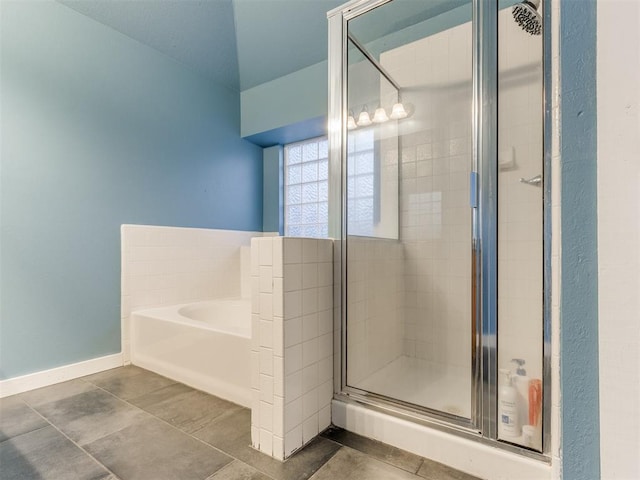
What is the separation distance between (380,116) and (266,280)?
1416 mm

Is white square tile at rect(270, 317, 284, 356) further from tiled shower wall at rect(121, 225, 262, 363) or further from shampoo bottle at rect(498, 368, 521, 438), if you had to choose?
tiled shower wall at rect(121, 225, 262, 363)

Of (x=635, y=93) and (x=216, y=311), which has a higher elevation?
(x=635, y=93)

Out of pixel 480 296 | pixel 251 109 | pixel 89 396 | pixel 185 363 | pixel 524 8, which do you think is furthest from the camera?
pixel 251 109

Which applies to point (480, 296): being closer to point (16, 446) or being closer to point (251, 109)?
point (16, 446)

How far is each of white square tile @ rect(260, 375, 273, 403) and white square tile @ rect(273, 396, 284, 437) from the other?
0.09 ft

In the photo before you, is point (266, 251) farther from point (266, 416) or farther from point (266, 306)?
point (266, 416)

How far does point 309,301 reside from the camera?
4.80ft

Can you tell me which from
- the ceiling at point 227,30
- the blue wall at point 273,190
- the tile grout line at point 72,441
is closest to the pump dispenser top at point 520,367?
the tile grout line at point 72,441

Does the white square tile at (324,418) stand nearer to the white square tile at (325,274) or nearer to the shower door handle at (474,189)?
the white square tile at (325,274)

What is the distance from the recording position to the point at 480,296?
130 centimetres

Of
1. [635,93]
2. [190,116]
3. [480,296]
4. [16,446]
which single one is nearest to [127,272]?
[16,446]

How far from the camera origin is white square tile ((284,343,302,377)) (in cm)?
132

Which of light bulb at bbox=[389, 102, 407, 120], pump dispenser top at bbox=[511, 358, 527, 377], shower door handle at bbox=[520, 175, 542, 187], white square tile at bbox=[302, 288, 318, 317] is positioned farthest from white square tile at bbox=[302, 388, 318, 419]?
Result: light bulb at bbox=[389, 102, 407, 120]

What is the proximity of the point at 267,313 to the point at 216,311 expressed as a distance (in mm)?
1610
